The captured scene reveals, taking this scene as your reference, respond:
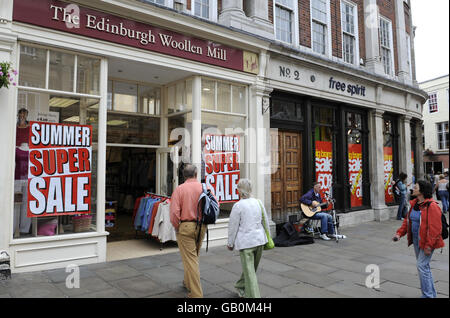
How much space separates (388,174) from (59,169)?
1269 cm

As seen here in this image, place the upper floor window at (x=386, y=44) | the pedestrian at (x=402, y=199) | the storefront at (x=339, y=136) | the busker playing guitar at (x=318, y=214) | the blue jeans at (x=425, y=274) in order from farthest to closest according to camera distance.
Result: the upper floor window at (x=386, y=44), the pedestrian at (x=402, y=199), the storefront at (x=339, y=136), the busker playing guitar at (x=318, y=214), the blue jeans at (x=425, y=274)

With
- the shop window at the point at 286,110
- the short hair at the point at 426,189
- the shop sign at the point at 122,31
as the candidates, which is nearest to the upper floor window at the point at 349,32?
the shop window at the point at 286,110

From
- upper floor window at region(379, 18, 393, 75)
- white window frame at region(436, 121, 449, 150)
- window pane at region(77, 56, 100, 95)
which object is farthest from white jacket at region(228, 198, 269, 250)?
white window frame at region(436, 121, 449, 150)

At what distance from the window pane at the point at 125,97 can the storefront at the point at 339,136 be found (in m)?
3.75

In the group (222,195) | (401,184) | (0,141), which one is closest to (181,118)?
(222,195)

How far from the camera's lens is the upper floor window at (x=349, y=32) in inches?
478

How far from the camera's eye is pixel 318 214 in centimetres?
888

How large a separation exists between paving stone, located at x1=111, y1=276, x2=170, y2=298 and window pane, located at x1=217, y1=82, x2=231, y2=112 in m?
4.70

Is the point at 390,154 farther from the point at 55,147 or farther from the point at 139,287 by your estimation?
the point at 55,147

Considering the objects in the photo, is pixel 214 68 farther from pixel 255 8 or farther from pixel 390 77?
pixel 390 77

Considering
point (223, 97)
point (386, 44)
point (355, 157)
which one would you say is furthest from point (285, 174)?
point (386, 44)

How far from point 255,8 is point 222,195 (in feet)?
17.3

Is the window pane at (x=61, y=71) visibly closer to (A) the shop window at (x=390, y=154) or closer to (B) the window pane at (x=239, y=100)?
(B) the window pane at (x=239, y=100)
